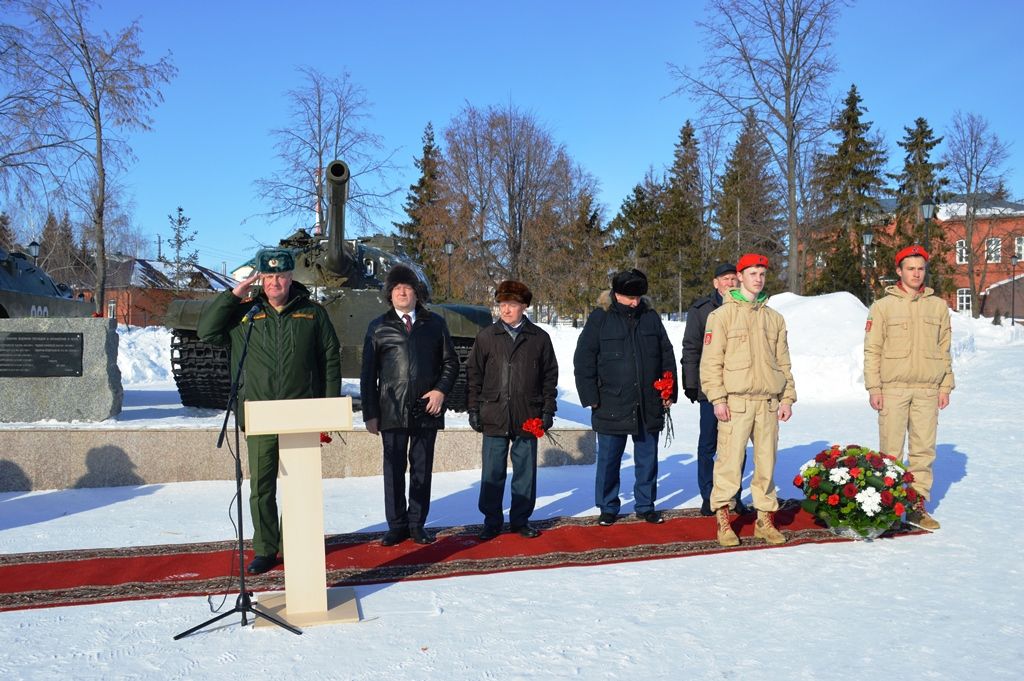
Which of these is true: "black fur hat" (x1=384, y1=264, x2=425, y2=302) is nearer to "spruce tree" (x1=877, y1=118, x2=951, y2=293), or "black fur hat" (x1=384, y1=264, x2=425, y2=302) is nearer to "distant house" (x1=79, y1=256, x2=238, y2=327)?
"distant house" (x1=79, y1=256, x2=238, y2=327)

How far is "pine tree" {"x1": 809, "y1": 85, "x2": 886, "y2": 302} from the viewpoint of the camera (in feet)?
131

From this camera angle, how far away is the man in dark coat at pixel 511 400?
5.30m

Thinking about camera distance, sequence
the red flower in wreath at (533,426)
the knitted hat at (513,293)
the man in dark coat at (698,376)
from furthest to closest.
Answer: the man in dark coat at (698,376) → the knitted hat at (513,293) → the red flower in wreath at (533,426)

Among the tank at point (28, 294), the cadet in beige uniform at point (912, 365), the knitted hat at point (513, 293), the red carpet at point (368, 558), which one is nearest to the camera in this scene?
the red carpet at point (368, 558)

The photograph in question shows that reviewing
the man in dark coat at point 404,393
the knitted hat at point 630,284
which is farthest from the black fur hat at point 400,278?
the knitted hat at point 630,284

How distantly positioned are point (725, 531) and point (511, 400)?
1.64m

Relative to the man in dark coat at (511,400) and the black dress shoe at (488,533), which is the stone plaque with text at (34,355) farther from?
the black dress shoe at (488,533)

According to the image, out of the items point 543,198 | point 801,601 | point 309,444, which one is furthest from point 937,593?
point 543,198

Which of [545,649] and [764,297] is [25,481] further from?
[764,297]

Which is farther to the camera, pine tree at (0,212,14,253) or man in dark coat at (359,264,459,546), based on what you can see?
pine tree at (0,212,14,253)

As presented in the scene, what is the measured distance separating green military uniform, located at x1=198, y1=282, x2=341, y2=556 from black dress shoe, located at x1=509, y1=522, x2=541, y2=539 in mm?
1603

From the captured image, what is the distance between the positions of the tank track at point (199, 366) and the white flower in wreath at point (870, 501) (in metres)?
6.93

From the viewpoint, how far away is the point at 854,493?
5086 millimetres

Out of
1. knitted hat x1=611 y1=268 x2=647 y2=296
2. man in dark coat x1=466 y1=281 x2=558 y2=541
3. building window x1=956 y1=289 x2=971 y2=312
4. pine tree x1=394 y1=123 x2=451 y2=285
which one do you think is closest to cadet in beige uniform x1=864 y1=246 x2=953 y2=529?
knitted hat x1=611 y1=268 x2=647 y2=296
